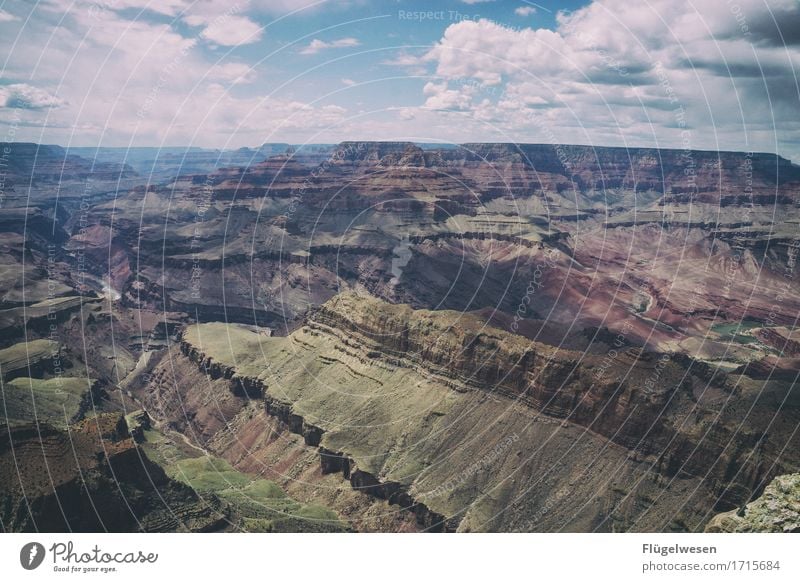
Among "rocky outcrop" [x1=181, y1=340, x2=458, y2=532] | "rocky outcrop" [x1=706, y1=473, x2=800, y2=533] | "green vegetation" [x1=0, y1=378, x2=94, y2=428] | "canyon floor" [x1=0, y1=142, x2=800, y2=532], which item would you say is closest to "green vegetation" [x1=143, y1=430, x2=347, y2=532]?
→ "canyon floor" [x1=0, y1=142, x2=800, y2=532]

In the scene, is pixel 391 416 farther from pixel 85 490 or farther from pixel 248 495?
pixel 85 490

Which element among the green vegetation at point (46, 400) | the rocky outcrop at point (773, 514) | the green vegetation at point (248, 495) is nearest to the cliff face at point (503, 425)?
the green vegetation at point (248, 495)

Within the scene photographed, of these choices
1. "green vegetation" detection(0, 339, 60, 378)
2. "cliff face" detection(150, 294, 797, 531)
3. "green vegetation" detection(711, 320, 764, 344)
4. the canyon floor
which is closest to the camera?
the canyon floor

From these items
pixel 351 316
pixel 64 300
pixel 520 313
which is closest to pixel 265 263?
pixel 64 300

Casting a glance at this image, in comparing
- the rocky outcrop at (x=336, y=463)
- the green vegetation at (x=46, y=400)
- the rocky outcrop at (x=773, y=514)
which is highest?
the rocky outcrop at (x=773, y=514)

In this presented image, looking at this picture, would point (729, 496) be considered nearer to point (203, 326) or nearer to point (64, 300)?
point (203, 326)

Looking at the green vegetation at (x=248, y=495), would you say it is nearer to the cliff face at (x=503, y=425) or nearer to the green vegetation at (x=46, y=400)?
the cliff face at (x=503, y=425)
